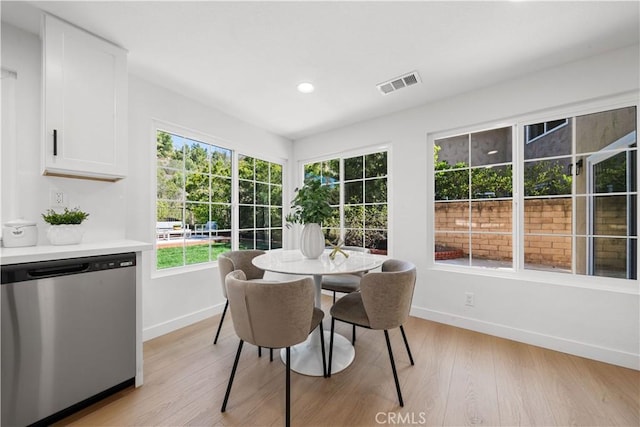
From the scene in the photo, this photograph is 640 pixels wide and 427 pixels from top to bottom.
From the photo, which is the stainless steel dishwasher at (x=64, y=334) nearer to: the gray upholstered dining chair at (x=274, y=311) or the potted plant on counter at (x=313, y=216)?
the gray upholstered dining chair at (x=274, y=311)

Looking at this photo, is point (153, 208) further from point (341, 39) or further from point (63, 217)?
point (341, 39)

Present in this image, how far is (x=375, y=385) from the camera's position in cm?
179

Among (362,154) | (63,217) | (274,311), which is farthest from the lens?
(362,154)

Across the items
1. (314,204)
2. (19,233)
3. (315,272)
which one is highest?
(314,204)

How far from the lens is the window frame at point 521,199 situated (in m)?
2.11

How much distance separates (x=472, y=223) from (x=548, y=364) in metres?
1.32

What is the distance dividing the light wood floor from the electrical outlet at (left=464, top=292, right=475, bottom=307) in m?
0.42

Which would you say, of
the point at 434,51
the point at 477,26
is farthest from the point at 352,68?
the point at 477,26

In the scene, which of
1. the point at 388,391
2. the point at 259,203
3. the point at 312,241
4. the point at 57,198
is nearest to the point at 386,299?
the point at 388,391

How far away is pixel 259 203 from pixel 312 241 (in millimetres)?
1863

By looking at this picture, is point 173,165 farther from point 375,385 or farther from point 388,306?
point 375,385

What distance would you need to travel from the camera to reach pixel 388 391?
1.73m

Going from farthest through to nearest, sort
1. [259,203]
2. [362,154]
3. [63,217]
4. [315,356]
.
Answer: [259,203]
[362,154]
[315,356]
[63,217]

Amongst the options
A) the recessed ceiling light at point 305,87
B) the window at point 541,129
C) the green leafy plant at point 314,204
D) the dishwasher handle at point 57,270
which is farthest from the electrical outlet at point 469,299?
the dishwasher handle at point 57,270
